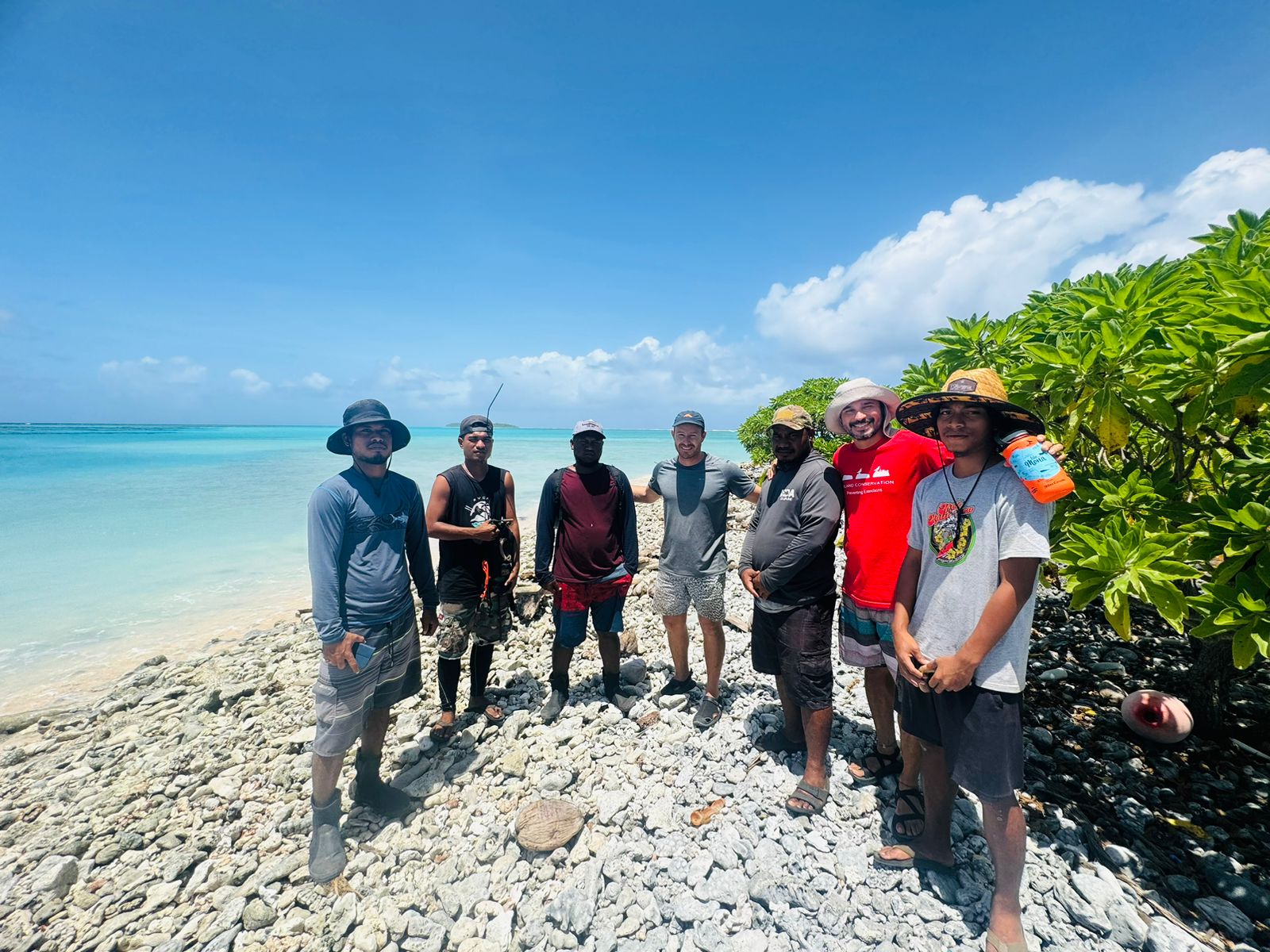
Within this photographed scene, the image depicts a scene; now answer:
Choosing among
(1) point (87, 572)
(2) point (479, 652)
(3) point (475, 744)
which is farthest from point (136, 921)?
(1) point (87, 572)

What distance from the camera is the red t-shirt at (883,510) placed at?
2.87 meters

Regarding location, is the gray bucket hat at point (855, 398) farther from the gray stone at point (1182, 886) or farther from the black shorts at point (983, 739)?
the gray stone at point (1182, 886)

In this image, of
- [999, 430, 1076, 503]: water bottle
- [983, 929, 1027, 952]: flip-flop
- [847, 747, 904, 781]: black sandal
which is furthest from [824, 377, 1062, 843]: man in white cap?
[999, 430, 1076, 503]: water bottle

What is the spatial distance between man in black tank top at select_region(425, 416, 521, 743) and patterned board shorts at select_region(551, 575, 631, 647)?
518mm

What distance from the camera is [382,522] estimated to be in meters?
3.18

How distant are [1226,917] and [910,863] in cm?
139

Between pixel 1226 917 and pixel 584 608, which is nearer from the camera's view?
pixel 1226 917

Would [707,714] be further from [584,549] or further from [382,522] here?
[382,522]

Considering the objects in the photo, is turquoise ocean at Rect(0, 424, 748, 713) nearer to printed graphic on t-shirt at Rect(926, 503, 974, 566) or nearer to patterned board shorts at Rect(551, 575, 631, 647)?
patterned board shorts at Rect(551, 575, 631, 647)

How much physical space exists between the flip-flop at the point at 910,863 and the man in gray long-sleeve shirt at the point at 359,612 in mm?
3200

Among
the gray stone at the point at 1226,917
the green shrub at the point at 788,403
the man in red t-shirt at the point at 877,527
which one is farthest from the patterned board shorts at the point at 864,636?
the green shrub at the point at 788,403

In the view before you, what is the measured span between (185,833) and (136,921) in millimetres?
689

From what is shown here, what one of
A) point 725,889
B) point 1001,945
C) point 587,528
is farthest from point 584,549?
point 1001,945

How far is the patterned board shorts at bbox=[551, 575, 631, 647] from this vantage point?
427 centimetres
